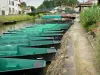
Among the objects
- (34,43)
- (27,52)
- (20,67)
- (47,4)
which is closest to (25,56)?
(27,52)

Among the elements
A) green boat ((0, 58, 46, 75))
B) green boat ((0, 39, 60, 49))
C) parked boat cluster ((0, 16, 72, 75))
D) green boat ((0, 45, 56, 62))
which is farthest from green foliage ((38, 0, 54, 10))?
green boat ((0, 58, 46, 75))

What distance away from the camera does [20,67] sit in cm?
876

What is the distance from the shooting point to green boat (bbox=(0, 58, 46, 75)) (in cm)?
819

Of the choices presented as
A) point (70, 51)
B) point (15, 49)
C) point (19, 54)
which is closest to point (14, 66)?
point (19, 54)

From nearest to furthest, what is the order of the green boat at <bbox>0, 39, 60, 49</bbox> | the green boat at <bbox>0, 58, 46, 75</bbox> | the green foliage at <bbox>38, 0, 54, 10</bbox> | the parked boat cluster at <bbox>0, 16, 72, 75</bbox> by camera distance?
1. the green boat at <bbox>0, 58, 46, 75</bbox>
2. the parked boat cluster at <bbox>0, 16, 72, 75</bbox>
3. the green boat at <bbox>0, 39, 60, 49</bbox>
4. the green foliage at <bbox>38, 0, 54, 10</bbox>

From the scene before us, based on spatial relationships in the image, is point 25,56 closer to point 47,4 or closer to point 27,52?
point 27,52

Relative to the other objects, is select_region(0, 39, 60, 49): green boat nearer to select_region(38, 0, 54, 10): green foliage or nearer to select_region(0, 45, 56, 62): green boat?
select_region(0, 45, 56, 62): green boat

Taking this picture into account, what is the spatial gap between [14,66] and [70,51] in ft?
12.1

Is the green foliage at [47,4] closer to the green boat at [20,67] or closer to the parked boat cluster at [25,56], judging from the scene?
the parked boat cluster at [25,56]

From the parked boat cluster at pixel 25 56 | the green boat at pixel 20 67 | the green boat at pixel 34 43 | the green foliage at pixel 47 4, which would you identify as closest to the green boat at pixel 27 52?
the parked boat cluster at pixel 25 56

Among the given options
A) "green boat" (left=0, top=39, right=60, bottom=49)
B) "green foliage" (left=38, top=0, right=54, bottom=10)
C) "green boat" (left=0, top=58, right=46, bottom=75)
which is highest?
"green foliage" (left=38, top=0, right=54, bottom=10)

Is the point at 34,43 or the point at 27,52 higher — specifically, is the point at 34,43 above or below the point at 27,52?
above

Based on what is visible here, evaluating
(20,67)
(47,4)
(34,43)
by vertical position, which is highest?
(47,4)

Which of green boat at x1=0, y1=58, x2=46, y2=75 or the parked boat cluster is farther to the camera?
the parked boat cluster
